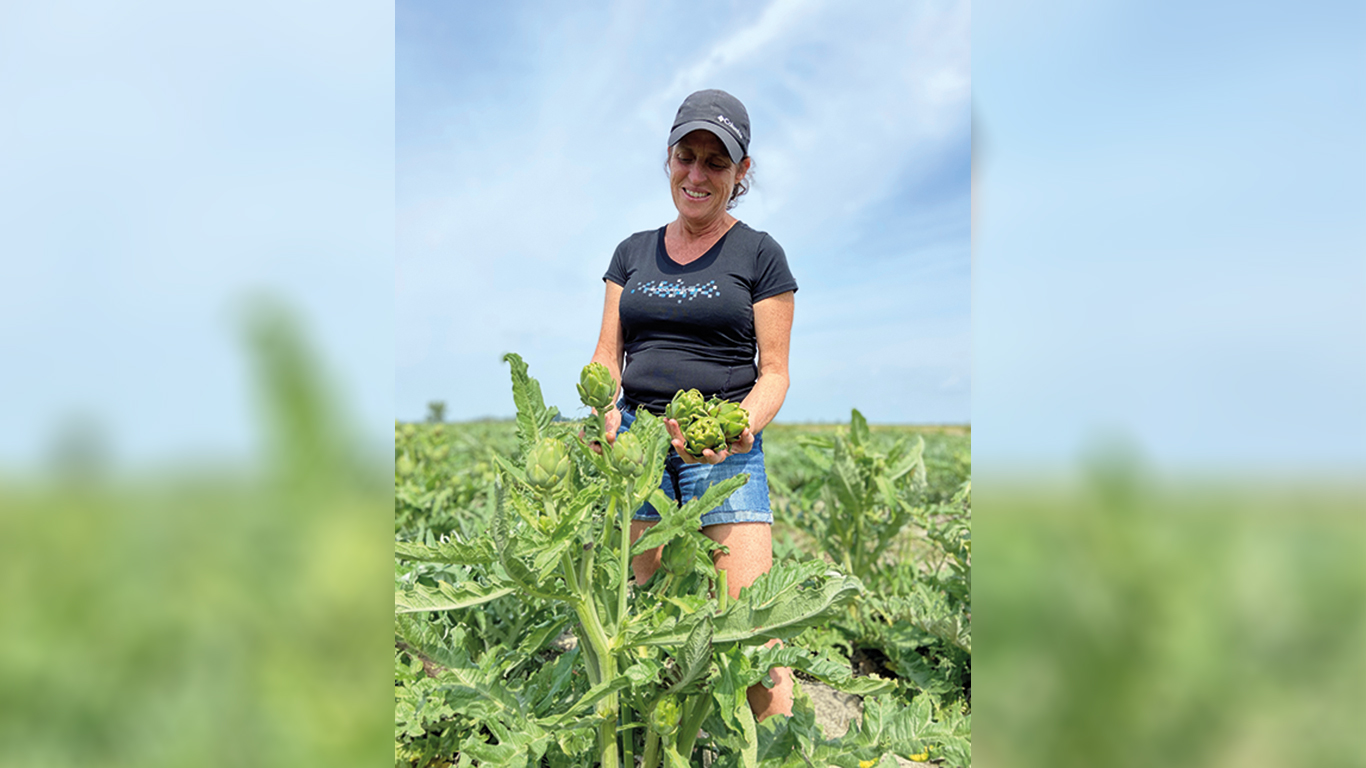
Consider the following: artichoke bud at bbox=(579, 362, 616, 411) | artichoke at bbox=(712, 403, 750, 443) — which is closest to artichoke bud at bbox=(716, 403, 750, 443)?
artichoke at bbox=(712, 403, 750, 443)

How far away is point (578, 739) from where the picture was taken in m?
1.04

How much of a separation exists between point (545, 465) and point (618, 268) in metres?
0.77

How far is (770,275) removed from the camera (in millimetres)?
1434

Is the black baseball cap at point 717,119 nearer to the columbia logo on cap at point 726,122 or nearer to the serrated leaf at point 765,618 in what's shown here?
the columbia logo on cap at point 726,122

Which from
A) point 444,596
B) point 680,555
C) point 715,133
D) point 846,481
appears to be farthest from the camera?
point 846,481

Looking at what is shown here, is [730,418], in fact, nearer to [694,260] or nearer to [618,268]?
[694,260]

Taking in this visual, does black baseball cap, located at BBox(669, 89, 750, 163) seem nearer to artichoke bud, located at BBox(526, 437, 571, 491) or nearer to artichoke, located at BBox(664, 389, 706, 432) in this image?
artichoke, located at BBox(664, 389, 706, 432)

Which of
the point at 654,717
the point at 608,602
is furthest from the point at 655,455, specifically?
the point at 654,717

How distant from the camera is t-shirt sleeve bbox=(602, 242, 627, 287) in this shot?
1.61 metres

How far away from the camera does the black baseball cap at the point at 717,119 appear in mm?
1303
